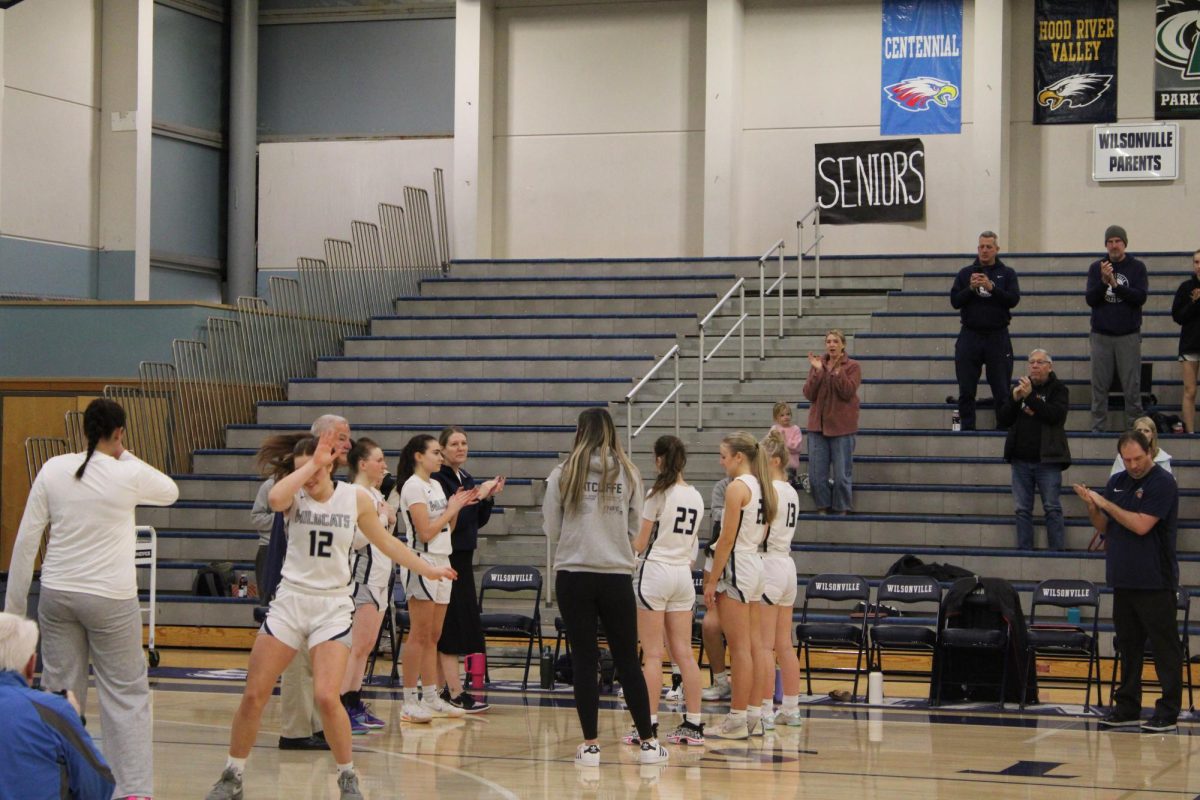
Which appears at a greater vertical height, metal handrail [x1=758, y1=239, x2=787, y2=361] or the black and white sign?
the black and white sign

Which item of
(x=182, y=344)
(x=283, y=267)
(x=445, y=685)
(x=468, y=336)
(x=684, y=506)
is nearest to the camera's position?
(x=684, y=506)

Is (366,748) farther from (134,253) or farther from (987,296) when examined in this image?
(134,253)

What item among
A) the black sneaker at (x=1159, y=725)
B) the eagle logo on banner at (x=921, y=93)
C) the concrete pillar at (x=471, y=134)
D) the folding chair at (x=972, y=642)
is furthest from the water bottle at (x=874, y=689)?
the concrete pillar at (x=471, y=134)

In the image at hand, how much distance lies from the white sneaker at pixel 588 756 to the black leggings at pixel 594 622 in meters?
0.26

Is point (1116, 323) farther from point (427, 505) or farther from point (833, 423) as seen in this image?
point (427, 505)

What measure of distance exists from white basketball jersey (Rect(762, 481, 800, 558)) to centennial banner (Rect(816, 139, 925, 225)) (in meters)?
10.9

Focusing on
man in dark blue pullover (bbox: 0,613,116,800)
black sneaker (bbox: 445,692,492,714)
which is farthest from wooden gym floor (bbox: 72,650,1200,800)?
man in dark blue pullover (bbox: 0,613,116,800)

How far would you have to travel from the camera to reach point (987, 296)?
47.5ft

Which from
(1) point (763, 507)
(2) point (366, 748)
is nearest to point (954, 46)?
(1) point (763, 507)

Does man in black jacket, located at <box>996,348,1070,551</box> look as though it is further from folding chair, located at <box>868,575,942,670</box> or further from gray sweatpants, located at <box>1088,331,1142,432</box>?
folding chair, located at <box>868,575,942,670</box>

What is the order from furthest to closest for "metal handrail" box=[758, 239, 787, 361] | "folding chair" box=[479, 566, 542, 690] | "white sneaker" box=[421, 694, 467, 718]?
"metal handrail" box=[758, 239, 787, 361], "folding chair" box=[479, 566, 542, 690], "white sneaker" box=[421, 694, 467, 718]

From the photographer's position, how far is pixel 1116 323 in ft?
46.9

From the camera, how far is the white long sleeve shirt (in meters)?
6.43

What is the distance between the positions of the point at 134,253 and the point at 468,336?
5.64 meters
